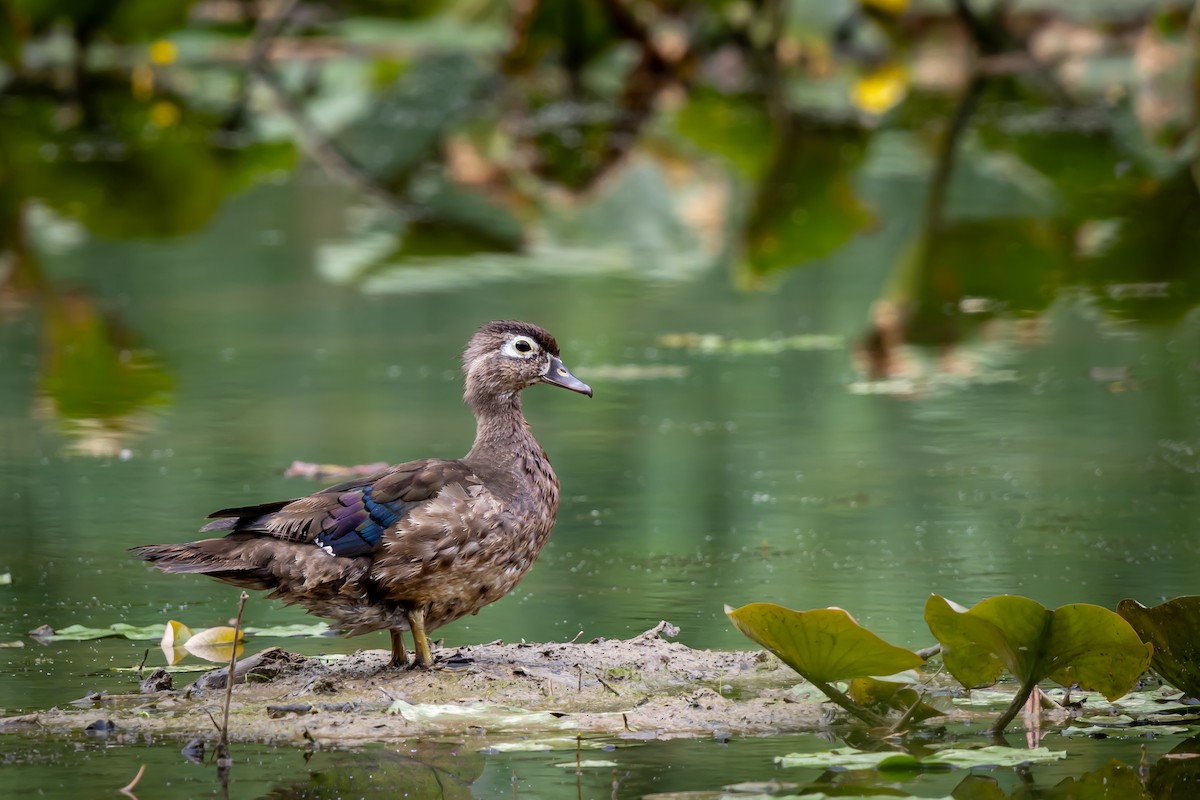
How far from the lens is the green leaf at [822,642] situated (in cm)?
474

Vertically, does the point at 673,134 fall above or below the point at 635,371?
above

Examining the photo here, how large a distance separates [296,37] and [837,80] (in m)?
6.69

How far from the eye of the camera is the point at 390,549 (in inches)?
220

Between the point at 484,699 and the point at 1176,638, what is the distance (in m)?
1.75

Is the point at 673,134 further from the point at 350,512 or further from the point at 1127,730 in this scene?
the point at 1127,730

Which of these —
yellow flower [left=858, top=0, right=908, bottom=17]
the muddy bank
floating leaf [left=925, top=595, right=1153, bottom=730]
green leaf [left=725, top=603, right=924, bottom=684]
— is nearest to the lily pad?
the muddy bank

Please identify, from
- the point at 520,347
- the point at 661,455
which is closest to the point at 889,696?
the point at 520,347

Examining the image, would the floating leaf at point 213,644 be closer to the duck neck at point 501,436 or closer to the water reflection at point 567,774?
the water reflection at point 567,774

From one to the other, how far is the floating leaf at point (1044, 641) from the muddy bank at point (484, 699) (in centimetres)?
47

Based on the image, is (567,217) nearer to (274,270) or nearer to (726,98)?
(274,270)

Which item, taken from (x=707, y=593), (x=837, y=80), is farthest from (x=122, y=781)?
(x=837, y=80)

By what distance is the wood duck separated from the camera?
558 cm

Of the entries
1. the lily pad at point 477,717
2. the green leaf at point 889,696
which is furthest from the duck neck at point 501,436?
the green leaf at point 889,696

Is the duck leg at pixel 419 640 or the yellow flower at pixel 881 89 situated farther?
the yellow flower at pixel 881 89
